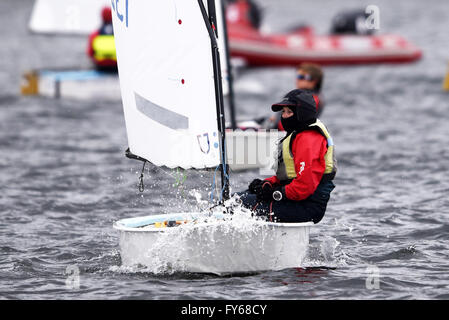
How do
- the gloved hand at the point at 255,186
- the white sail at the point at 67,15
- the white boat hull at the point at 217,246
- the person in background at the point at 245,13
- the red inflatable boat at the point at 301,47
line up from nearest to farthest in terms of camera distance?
the white boat hull at the point at 217,246 < the gloved hand at the point at 255,186 < the white sail at the point at 67,15 < the red inflatable boat at the point at 301,47 < the person in background at the point at 245,13

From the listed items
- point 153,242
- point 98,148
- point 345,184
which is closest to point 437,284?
point 153,242

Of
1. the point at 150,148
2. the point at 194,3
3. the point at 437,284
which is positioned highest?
the point at 194,3

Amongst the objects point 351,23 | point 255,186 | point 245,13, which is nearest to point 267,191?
point 255,186

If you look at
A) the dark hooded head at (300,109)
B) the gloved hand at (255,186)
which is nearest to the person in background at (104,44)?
the gloved hand at (255,186)

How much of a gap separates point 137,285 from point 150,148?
4.12ft

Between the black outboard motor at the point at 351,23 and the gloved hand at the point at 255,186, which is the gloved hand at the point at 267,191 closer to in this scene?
the gloved hand at the point at 255,186

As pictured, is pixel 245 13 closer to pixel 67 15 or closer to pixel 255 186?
pixel 67 15

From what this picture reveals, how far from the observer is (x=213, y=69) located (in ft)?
25.1

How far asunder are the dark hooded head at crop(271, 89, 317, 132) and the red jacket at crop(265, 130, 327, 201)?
3.4 inches

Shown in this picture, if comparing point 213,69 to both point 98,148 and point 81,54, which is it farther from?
point 81,54

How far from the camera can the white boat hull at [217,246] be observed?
→ 7.07m

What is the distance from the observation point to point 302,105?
735 centimetres

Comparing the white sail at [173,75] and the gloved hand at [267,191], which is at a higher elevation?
the white sail at [173,75]

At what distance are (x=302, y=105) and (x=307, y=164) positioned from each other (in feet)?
1.54
